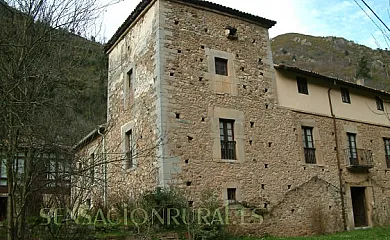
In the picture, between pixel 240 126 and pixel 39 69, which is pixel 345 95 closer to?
pixel 240 126

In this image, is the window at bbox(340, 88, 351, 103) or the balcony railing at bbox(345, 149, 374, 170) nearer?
the balcony railing at bbox(345, 149, 374, 170)

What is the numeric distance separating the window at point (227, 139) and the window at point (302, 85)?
14.2ft

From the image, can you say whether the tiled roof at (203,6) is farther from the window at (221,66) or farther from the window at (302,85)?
the window at (302,85)

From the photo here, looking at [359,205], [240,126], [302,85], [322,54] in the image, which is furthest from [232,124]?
[322,54]

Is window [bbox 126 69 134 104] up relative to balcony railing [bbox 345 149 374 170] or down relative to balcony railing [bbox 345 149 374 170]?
up

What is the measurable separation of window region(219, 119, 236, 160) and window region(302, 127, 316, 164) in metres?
3.79

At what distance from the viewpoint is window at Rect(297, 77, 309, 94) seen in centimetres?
1689

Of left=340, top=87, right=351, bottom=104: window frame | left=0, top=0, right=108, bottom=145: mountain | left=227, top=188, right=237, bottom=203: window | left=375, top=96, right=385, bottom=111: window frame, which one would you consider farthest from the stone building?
left=0, top=0, right=108, bottom=145: mountain

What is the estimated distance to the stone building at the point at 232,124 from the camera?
518 inches

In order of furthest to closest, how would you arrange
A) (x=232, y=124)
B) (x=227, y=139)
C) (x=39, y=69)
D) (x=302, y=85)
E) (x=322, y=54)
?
(x=322, y=54), (x=302, y=85), (x=232, y=124), (x=227, y=139), (x=39, y=69)

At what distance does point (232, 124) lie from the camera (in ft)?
47.0

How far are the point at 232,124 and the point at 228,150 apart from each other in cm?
104

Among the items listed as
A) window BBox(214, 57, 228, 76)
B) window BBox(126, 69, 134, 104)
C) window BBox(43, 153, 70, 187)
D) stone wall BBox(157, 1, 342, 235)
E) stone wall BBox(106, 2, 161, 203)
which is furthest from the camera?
window BBox(126, 69, 134, 104)

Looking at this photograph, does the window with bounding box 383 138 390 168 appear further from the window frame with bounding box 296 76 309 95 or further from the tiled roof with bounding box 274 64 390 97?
the window frame with bounding box 296 76 309 95
